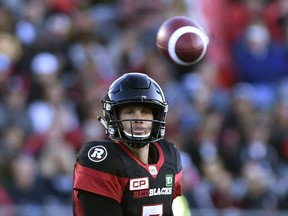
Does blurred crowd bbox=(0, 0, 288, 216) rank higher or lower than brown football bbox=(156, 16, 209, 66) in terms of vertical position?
higher

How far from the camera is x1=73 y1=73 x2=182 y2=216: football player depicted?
4520 mm

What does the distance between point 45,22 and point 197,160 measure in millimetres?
2646

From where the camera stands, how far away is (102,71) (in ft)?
36.5

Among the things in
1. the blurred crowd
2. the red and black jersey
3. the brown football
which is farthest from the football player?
the blurred crowd

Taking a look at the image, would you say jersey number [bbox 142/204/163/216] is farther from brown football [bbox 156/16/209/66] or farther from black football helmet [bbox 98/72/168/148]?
brown football [bbox 156/16/209/66]

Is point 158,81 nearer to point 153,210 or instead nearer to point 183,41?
point 183,41

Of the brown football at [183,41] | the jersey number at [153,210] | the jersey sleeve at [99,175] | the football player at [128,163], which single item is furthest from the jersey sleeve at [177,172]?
the brown football at [183,41]

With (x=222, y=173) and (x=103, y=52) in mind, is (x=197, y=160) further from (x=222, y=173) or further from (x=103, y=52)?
(x=103, y=52)

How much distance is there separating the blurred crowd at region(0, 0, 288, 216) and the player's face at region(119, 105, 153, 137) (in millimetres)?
4585

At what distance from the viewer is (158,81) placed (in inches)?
430

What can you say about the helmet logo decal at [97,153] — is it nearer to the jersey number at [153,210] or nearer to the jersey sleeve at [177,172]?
the jersey number at [153,210]

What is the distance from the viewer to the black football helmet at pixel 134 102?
15.2 ft

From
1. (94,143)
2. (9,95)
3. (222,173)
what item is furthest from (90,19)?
(94,143)

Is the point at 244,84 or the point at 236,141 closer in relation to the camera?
the point at 236,141
